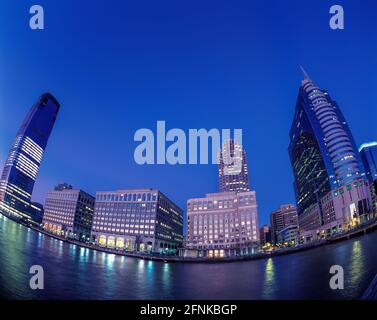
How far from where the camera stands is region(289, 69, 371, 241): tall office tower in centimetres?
517

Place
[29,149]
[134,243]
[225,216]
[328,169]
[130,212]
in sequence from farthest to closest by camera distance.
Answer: [134,243] < [130,212] < [225,216] < [29,149] < [328,169]

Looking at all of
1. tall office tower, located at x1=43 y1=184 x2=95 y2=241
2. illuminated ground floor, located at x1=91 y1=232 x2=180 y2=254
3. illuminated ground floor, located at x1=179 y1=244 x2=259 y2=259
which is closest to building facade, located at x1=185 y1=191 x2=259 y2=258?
illuminated ground floor, located at x1=179 y1=244 x2=259 y2=259

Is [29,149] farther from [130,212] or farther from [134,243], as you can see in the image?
[134,243]

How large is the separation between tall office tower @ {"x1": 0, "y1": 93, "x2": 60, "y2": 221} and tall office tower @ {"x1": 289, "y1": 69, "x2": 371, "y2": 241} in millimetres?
7228

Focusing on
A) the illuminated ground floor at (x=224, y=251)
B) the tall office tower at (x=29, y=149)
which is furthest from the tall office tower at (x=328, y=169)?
the illuminated ground floor at (x=224, y=251)

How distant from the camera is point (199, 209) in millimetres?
15891

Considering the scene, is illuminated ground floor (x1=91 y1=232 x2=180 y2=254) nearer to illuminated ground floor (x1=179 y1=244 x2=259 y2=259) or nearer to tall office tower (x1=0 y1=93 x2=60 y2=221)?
illuminated ground floor (x1=179 y1=244 x2=259 y2=259)

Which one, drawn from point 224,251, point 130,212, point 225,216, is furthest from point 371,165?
point 224,251

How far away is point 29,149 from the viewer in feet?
28.4

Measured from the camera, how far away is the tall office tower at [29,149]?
8.00m

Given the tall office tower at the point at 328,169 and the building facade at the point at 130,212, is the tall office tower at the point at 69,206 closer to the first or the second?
the building facade at the point at 130,212

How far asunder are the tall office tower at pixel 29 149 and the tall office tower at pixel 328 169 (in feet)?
23.7

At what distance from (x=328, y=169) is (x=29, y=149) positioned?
966cm
